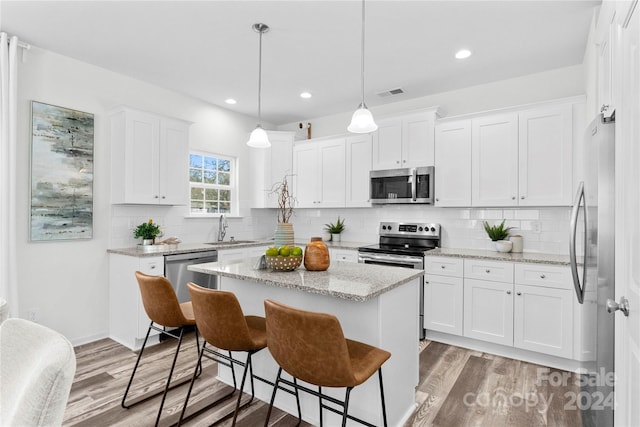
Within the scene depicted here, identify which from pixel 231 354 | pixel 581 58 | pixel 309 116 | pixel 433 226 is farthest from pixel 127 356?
pixel 581 58

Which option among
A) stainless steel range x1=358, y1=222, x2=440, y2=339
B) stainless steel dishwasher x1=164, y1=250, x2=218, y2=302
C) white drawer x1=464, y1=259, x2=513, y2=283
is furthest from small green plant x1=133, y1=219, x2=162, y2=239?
white drawer x1=464, y1=259, x2=513, y2=283

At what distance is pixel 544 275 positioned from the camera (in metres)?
2.98

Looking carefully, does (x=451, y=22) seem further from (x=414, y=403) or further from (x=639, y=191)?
(x=414, y=403)

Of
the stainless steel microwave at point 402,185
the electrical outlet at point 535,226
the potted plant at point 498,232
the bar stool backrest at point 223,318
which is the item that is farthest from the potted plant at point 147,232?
the electrical outlet at point 535,226

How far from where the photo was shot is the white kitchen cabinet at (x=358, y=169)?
4.44 meters

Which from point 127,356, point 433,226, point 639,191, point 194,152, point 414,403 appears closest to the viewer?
point 639,191

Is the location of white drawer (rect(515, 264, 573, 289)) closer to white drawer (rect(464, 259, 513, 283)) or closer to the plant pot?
white drawer (rect(464, 259, 513, 283))

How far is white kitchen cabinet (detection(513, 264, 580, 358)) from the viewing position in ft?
9.48

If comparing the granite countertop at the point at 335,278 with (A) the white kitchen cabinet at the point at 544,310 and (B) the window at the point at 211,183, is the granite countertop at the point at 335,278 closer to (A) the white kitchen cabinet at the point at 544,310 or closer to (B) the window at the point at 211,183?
(A) the white kitchen cabinet at the point at 544,310

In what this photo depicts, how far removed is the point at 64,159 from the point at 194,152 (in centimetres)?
151

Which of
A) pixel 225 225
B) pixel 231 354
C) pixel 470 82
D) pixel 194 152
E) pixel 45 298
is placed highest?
pixel 470 82

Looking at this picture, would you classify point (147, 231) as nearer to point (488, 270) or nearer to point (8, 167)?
point (8, 167)

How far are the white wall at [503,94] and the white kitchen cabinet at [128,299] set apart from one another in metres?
3.16

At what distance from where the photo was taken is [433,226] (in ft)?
13.7
